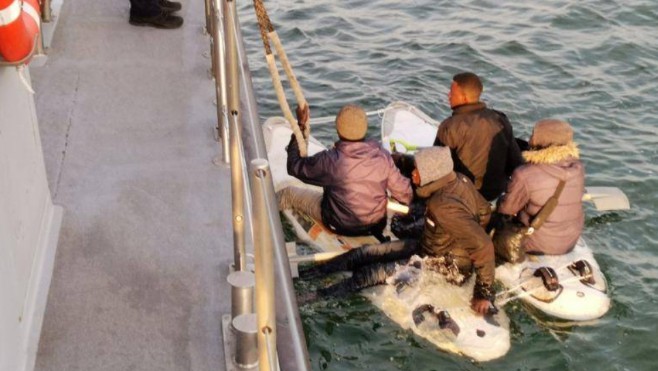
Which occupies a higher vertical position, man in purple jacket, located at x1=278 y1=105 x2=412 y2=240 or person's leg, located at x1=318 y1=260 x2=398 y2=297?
man in purple jacket, located at x1=278 y1=105 x2=412 y2=240

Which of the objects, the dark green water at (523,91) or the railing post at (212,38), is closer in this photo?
the railing post at (212,38)

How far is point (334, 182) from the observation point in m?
6.66

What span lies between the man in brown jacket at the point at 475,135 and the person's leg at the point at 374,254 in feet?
3.42

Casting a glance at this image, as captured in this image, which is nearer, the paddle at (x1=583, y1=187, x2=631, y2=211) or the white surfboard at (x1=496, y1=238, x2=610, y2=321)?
the white surfboard at (x1=496, y1=238, x2=610, y2=321)

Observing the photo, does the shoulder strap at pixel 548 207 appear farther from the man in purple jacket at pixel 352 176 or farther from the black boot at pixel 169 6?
the black boot at pixel 169 6

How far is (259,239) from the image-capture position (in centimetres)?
253

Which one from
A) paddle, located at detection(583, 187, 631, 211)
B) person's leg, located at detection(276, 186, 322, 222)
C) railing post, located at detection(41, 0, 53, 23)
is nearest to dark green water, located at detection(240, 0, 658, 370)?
paddle, located at detection(583, 187, 631, 211)

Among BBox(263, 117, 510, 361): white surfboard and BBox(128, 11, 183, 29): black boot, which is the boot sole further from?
BBox(263, 117, 510, 361): white surfboard

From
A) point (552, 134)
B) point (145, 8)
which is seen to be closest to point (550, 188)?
point (552, 134)

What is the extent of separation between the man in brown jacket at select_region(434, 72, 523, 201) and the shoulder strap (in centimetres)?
92

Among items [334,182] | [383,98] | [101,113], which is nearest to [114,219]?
[101,113]

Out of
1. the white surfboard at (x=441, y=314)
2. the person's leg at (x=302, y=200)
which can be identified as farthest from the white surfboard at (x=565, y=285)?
the person's leg at (x=302, y=200)

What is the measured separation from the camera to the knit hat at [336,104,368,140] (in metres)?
6.32

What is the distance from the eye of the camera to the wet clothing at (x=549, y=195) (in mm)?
6312
